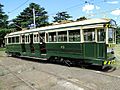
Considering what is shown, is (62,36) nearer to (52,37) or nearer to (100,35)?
(52,37)

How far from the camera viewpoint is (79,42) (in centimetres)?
1379

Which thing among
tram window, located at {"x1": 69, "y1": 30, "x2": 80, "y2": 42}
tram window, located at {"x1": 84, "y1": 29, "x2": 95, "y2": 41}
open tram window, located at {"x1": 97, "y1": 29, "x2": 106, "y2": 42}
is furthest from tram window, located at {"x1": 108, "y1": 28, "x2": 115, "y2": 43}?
tram window, located at {"x1": 69, "y1": 30, "x2": 80, "y2": 42}

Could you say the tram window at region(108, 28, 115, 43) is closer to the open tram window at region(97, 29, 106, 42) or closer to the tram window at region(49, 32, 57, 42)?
the open tram window at region(97, 29, 106, 42)

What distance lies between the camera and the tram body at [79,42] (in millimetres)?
12602

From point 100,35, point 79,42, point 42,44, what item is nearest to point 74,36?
point 79,42

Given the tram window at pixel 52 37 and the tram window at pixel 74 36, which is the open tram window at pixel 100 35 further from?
the tram window at pixel 52 37

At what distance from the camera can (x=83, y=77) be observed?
1116 cm

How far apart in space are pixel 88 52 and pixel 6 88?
5.64m

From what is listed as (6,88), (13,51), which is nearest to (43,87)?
(6,88)

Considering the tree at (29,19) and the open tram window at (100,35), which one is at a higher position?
the tree at (29,19)

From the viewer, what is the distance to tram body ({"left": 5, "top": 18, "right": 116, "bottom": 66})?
12602 mm

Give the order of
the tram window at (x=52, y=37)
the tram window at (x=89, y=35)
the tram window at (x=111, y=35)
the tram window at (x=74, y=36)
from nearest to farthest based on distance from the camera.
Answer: the tram window at (x=111, y=35)
the tram window at (x=89, y=35)
the tram window at (x=74, y=36)
the tram window at (x=52, y=37)

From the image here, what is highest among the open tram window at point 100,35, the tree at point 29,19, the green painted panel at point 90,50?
the tree at point 29,19

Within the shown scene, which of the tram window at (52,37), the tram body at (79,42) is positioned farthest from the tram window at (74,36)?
the tram window at (52,37)
